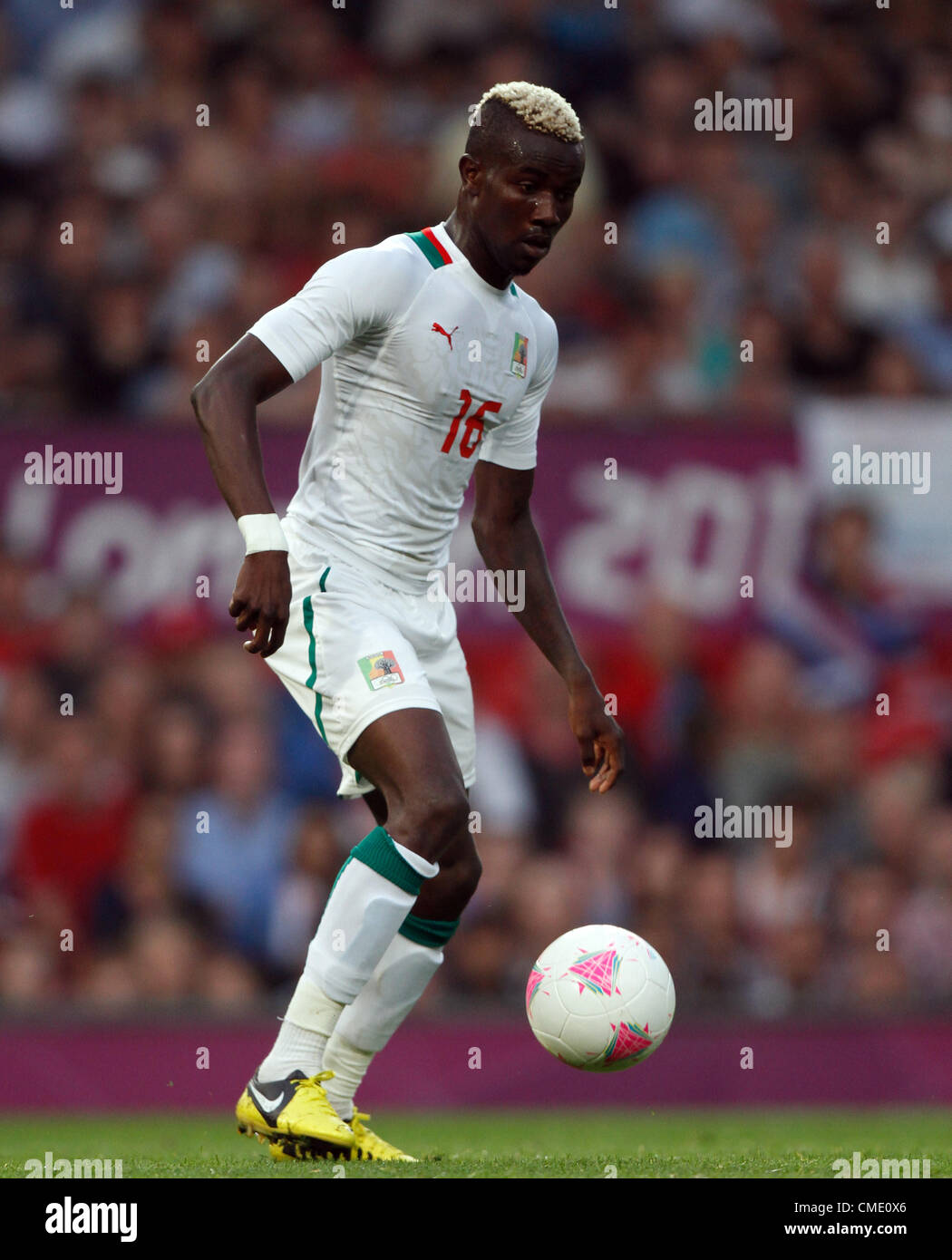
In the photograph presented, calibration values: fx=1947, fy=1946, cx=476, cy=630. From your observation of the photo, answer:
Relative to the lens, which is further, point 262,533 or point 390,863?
point 390,863

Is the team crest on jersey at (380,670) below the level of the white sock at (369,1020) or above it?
above

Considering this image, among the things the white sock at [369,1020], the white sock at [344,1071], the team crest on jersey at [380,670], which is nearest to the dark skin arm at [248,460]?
the team crest on jersey at [380,670]

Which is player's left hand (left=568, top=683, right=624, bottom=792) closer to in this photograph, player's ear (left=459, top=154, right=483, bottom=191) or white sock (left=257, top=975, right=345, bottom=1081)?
white sock (left=257, top=975, right=345, bottom=1081)

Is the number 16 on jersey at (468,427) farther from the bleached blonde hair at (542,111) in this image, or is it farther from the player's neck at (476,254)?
the bleached blonde hair at (542,111)

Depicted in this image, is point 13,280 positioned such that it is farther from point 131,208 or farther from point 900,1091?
point 900,1091

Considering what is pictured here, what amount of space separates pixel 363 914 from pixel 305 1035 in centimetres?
37

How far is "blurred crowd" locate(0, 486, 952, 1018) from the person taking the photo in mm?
9633

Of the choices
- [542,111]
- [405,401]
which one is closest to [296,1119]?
[405,401]

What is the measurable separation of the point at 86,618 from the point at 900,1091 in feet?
15.5

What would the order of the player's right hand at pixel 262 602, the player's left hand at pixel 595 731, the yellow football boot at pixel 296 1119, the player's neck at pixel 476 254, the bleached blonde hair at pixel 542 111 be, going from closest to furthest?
the player's right hand at pixel 262 602, the yellow football boot at pixel 296 1119, the bleached blonde hair at pixel 542 111, the player's neck at pixel 476 254, the player's left hand at pixel 595 731

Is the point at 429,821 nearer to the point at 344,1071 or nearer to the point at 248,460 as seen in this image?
the point at 344,1071

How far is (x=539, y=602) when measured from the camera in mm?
5883

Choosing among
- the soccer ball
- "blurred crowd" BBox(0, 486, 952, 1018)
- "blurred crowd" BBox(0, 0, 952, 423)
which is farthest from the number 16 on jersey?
"blurred crowd" BBox(0, 0, 952, 423)

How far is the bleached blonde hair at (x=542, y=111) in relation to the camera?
5156 mm
